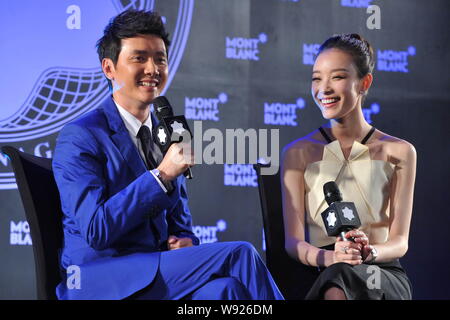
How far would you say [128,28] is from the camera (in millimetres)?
2420

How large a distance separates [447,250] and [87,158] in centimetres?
343

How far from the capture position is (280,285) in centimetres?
255

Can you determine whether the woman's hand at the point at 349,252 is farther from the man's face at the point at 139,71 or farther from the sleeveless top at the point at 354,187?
the man's face at the point at 139,71

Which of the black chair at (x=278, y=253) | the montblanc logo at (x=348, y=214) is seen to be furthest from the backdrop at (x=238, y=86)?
the montblanc logo at (x=348, y=214)

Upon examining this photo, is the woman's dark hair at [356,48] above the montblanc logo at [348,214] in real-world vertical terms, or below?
above

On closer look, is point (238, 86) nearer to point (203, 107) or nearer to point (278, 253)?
point (203, 107)

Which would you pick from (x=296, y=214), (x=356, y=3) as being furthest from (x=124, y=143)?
(x=356, y=3)

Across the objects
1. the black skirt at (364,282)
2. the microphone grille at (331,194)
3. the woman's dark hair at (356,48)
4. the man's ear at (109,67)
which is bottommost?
the black skirt at (364,282)

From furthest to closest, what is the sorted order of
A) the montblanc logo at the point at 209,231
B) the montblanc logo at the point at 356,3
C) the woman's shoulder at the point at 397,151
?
the montblanc logo at the point at 356,3 < the montblanc logo at the point at 209,231 < the woman's shoulder at the point at 397,151

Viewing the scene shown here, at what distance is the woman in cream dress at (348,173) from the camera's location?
2.45 meters

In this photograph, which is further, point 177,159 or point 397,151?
point 397,151

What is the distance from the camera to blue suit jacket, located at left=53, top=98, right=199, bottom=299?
6.65 ft

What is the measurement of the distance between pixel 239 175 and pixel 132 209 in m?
2.28
